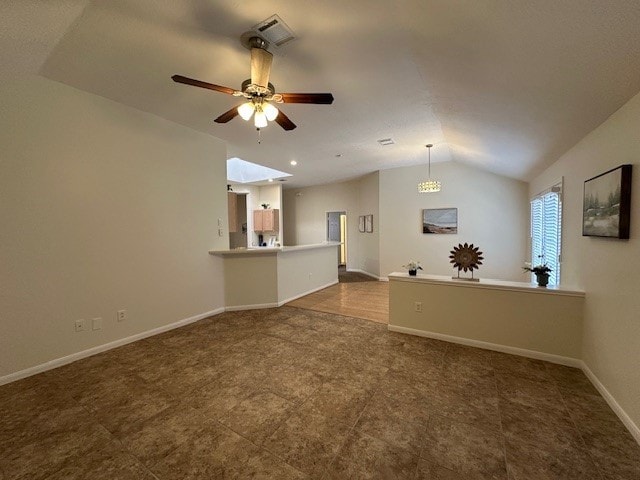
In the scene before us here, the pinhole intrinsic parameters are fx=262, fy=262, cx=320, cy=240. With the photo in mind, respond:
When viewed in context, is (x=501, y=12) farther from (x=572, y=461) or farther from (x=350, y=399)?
(x=350, y=399)

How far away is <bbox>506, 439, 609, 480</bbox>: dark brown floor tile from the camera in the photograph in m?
1.48

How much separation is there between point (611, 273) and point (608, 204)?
0.56 metres

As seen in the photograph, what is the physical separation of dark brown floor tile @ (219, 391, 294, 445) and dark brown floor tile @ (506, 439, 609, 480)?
148cm

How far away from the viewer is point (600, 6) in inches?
49.7

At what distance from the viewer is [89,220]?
2957 millimetres

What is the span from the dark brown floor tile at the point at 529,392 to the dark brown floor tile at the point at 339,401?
1172 mm

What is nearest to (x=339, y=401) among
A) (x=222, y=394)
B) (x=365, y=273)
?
(x=222, y=394)

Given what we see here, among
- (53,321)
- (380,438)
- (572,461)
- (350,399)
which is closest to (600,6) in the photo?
(572,461)

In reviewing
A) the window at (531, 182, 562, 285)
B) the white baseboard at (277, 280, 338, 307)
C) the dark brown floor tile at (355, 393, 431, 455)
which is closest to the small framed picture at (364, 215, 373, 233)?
the white baseboard at (277, 280, 338, 307)

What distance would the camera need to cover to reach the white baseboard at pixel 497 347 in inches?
105

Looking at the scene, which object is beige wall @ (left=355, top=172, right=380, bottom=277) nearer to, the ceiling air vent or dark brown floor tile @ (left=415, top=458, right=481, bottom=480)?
the ceiling air vent

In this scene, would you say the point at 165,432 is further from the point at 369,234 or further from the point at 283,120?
the point at 369,234

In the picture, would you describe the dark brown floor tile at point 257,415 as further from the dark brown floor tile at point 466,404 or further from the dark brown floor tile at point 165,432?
the dark brown floor tile at point 466,404

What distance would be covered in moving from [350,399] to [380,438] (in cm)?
44
